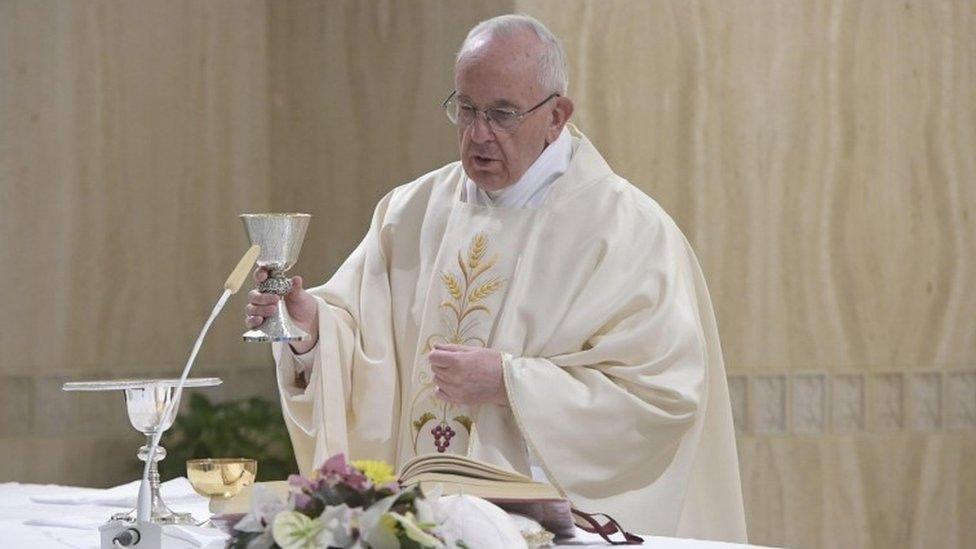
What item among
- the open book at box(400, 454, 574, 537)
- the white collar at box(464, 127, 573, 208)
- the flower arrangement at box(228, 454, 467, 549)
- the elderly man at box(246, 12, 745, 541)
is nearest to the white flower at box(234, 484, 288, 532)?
the flower arrangement at box(228, 454, 467, 549)

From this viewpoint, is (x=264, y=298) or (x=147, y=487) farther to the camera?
(x=264, y=298)

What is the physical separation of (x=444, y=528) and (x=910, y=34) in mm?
5547

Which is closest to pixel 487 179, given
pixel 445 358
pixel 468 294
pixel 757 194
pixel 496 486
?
pixel 468 294

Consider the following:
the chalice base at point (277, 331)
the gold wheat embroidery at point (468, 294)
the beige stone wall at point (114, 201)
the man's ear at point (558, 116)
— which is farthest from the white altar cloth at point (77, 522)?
the beige stone wall at point (114, 201)

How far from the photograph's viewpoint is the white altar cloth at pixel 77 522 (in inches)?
124

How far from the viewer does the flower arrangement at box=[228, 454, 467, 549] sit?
223cm

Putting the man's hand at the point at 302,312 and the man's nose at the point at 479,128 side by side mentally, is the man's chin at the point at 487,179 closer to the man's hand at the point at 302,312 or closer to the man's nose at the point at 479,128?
the man's nose at the point at 479,128

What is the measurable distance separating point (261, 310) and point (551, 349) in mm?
992

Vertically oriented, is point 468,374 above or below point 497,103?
below

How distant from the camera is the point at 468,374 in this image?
13.9 ft

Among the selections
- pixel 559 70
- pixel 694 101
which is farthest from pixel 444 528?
pixel 694 101

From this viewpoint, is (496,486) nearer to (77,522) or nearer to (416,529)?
(416,529)

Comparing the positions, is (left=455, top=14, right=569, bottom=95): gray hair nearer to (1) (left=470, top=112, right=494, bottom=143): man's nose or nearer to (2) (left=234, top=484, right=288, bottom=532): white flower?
(1) (left=470, top=112, right=494, bottom=143): man's nose

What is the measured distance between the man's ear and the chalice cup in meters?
1.19
